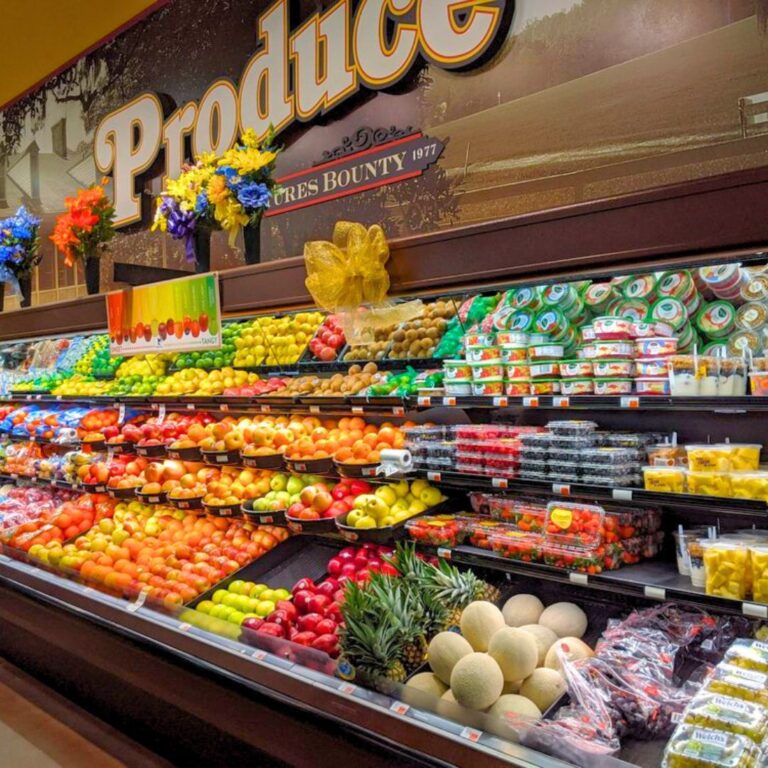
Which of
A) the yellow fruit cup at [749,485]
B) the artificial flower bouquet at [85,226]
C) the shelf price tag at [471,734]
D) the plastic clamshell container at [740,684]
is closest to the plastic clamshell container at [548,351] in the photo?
the yellow fruit cup at [749,485]

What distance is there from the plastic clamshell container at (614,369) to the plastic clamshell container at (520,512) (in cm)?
65

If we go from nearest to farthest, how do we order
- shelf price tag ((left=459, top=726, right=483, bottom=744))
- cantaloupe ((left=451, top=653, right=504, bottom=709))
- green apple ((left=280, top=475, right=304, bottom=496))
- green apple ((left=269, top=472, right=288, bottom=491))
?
1. shelf price tag ((left=459, top=726, right=483, bottom=744))
2. cantaloupe ((left=451, top=653, right=504, bottom=709))
3. green apple ((left=280, top=475, right=304, bottom=496))
4. green apple ((left=269, top=472, right=288, bottom=491))

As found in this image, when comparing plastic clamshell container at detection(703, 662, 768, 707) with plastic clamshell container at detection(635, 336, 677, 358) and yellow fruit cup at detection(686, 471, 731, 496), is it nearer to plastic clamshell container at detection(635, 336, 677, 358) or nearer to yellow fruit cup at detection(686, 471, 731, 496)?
yellow fruit cup at detection(686, 471, 731, 496)

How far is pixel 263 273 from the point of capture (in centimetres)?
347

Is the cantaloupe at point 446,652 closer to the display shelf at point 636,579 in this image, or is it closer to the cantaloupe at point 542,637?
the cantaloupe at point 542,637

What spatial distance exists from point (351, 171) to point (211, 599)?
2865mm

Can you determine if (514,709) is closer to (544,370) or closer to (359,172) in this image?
(544,370)

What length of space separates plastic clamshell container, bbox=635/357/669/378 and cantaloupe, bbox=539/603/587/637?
1.00 metres

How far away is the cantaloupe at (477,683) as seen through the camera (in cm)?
246

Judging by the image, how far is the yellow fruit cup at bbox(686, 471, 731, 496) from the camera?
2.60 meters

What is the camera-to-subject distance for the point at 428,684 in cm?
268

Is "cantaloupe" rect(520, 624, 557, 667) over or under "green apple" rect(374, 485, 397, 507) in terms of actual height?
under

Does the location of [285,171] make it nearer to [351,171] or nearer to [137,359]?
[351,171]

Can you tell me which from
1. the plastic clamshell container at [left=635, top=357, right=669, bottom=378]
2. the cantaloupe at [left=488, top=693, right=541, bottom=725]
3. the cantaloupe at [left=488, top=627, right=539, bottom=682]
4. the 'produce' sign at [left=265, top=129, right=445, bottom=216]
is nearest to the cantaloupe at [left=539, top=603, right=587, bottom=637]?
the cantaloupe at [left=488, top=627, right=539, bottom=682]
